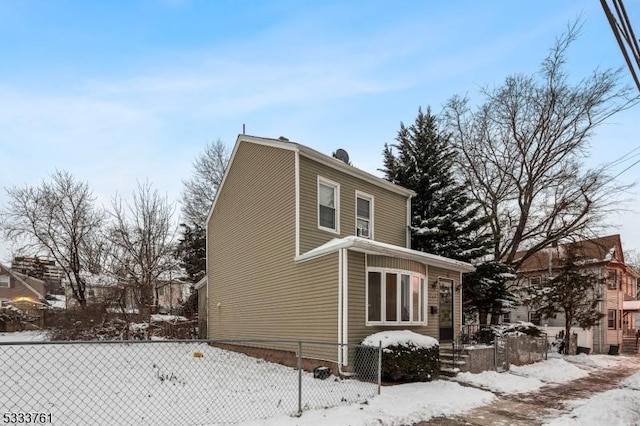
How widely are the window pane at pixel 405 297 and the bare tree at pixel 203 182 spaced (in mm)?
21418

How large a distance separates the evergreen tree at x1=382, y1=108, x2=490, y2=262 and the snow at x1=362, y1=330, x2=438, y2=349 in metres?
7.00

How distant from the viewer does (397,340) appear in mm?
9672

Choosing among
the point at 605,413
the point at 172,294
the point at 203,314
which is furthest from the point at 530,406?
the point at 172,294

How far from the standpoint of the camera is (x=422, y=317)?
12.1 metres

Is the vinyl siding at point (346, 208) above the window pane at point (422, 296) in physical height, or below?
above

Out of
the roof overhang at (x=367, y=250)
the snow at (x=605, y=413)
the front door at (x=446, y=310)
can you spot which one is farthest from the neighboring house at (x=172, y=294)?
the snow at (x=605, y=413)

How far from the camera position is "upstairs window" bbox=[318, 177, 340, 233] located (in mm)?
12508

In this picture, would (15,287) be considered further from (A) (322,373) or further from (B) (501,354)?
(B) (501,354)

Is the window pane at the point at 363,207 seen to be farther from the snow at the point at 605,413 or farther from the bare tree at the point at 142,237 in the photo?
the bare tree at the point at 142,237

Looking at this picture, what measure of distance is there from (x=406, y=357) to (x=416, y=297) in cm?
260

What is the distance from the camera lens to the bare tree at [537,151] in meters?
18.8

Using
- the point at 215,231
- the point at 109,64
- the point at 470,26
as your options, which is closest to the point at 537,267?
the point at 215,231

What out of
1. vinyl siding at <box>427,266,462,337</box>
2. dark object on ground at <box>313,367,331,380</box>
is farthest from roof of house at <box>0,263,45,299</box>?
vinyl siding at <box>427,266,462,337</box>

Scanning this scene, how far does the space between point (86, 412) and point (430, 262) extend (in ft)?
29.9
